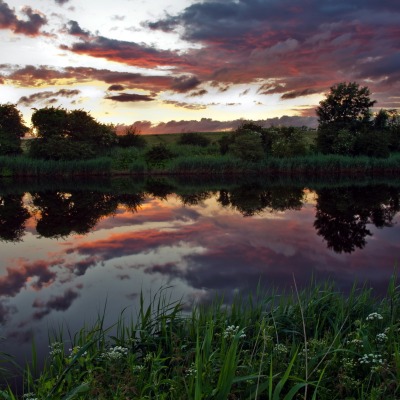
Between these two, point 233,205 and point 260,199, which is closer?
point 233,205

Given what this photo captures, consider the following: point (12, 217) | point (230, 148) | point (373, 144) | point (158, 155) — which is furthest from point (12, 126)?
point (373, 144)

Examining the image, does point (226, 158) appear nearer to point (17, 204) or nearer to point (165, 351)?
point (17, 204)

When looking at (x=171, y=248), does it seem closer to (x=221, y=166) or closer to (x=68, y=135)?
(x=221, y=166)

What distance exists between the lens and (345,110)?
147 ft

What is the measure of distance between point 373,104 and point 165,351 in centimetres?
4610

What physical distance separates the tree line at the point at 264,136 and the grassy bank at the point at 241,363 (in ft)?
117

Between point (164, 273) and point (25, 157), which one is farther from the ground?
point (25, 157)

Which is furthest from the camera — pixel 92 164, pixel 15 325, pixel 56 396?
pixel 92 164

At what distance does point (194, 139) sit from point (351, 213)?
120 ft

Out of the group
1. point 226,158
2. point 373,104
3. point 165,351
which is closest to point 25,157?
point 226,158

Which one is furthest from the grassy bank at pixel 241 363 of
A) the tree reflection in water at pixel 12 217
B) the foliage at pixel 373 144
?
the foliage at pixel 373 144

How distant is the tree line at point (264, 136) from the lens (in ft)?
137

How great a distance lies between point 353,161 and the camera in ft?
129

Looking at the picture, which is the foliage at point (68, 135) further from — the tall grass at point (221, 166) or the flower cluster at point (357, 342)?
the flower cluster at point (357, 342)
